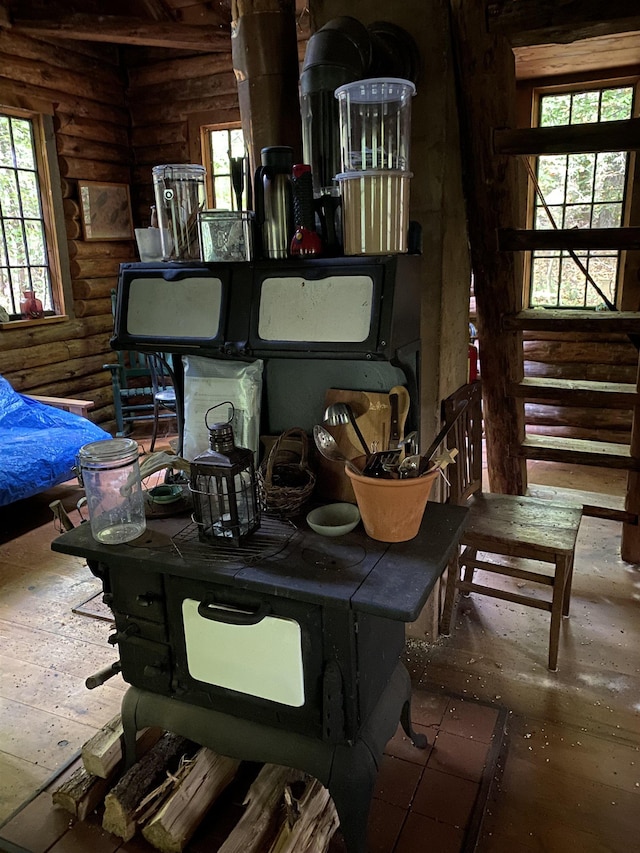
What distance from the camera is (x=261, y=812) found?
1530 millimetres

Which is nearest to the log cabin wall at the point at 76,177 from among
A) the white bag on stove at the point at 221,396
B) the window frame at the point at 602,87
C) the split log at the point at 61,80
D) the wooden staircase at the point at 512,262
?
the split log at the point at 61,80

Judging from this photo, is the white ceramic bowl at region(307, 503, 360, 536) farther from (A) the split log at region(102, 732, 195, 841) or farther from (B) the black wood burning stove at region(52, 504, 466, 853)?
(A) the split log at region(102, 732, 195, 841)

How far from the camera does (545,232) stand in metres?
2.00

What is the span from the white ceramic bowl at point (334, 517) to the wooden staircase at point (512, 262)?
104cm

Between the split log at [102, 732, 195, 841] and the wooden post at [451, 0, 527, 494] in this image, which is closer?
the split log at [102, 732, 195, 841]

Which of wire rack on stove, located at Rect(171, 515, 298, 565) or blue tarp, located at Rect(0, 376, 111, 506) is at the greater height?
wire rack on stove, located at Rect(171, 515, 298, 565)

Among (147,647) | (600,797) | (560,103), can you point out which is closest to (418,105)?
(147,647)

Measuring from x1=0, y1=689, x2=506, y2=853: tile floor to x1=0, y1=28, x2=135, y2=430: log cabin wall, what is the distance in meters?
3.36

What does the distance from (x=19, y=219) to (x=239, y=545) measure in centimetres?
395

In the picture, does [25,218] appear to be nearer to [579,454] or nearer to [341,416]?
[341,416]

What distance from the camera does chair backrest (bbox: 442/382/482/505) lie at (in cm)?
212

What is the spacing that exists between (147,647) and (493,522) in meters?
1.30

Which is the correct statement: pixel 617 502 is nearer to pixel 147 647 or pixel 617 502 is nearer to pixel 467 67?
pixel 467 67

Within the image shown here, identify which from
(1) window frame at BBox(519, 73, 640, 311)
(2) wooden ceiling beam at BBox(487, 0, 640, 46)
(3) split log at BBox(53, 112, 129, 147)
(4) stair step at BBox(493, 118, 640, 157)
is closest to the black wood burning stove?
(4) stair step at BBox(493, 118, 640, 157)
